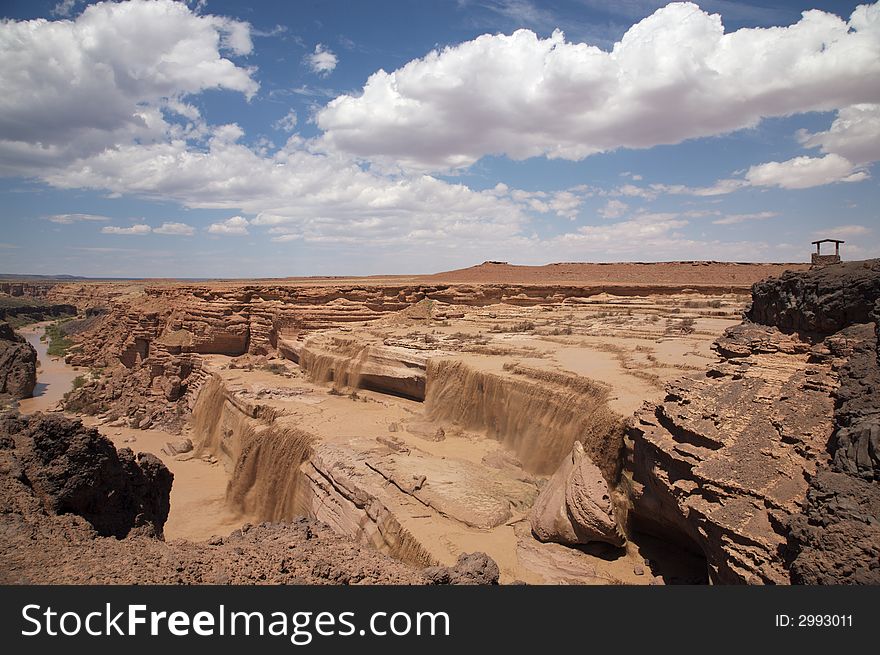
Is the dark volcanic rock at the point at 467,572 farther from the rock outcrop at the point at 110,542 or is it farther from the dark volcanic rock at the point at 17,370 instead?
the dark volcanic rock at the point at 17,370

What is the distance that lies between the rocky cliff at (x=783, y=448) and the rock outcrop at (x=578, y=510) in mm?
523

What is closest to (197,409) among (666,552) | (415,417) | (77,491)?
(415,417)

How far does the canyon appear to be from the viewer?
402 cm

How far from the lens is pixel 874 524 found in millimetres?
3281

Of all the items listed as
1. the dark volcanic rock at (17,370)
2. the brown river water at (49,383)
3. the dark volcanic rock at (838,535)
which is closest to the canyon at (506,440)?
the dark volcanic rock at (838,535)

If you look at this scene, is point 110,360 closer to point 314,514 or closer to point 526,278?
point 314,514

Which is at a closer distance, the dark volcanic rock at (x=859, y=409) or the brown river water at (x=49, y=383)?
the dark volcanic rock at (x=859, y=409)

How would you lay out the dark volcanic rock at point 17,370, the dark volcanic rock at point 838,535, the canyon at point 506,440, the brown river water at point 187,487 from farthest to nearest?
the dark volcanic rock at point 17,370 → the brown river water at point 187,487 → the canyon at point 506,440 → the dark volcanic rock at point 838,535

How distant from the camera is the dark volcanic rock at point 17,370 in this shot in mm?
22531

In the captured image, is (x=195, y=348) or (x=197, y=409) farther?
(x=195, y=348)

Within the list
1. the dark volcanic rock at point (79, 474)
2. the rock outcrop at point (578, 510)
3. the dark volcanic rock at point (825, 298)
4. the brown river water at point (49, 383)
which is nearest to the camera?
the dark volcanic rock at point (79, 474)

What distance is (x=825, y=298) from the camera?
21.2 ft

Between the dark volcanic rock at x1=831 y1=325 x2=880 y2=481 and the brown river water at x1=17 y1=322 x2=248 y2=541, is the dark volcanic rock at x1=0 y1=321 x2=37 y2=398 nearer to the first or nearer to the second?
the brown river water at x1=17 y1=322 x2=248 y2=541

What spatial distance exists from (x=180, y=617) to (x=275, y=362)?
1817 centimetres
